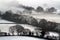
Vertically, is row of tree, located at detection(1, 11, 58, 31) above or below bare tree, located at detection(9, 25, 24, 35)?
above

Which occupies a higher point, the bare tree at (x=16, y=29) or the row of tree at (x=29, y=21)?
the row of tree at (x=29, y=21)

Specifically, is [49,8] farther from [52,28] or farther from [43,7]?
[52,28]

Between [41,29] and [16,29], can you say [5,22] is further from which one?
[41,29]

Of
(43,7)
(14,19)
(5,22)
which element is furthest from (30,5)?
(5,22)

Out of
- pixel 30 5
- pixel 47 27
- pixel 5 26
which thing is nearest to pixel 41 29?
pixel 47 27

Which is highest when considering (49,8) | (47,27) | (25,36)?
(49,8)

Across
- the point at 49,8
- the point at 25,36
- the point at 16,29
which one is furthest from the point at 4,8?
the point at 49,8

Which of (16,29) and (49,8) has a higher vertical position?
(49,8)

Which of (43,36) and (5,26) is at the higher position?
(5,26)
